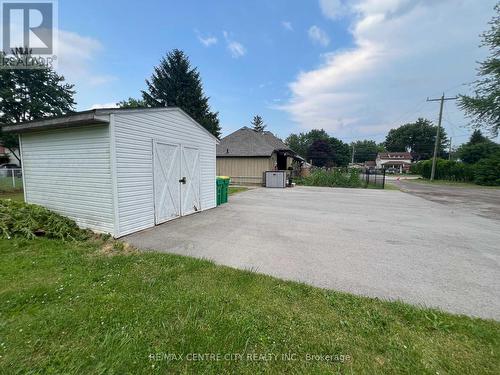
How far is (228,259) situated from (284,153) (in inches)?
679

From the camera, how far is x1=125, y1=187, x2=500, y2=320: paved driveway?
309 cm

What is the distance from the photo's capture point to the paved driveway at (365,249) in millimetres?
3092

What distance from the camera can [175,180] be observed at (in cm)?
684

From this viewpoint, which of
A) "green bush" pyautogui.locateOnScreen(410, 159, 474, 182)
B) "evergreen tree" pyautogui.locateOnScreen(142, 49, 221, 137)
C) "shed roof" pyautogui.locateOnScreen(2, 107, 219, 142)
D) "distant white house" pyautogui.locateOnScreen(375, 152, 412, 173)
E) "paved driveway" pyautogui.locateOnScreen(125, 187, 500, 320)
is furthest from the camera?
"distant white house" pyautogui.locateOnScreen(375, 152, 412, 173)

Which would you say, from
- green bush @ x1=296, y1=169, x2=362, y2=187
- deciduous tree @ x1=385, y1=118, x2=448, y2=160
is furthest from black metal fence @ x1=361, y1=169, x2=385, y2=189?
deciduous tree @ x1=385, y1=118, x2=448, y2=160

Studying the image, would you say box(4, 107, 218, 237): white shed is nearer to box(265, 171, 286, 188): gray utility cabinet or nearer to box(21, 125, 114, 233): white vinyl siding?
box(21, 125, 114, 233): white vinyl siding

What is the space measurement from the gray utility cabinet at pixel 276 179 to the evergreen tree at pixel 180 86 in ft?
38.4

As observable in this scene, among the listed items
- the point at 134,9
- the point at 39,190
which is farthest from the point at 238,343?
the point at 134,9

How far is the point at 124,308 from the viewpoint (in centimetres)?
249

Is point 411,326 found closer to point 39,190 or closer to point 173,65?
point 39,190

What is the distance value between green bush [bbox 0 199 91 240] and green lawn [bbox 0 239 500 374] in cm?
169

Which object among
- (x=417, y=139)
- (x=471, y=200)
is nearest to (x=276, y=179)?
(x=471, y=200)

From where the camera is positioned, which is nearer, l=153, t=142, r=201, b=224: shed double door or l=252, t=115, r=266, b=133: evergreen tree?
l=153, t=142, r=201, b=224: shed double door

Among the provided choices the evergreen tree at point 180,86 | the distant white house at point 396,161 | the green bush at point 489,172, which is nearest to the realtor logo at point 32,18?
the evergreen tree at point 180,86
